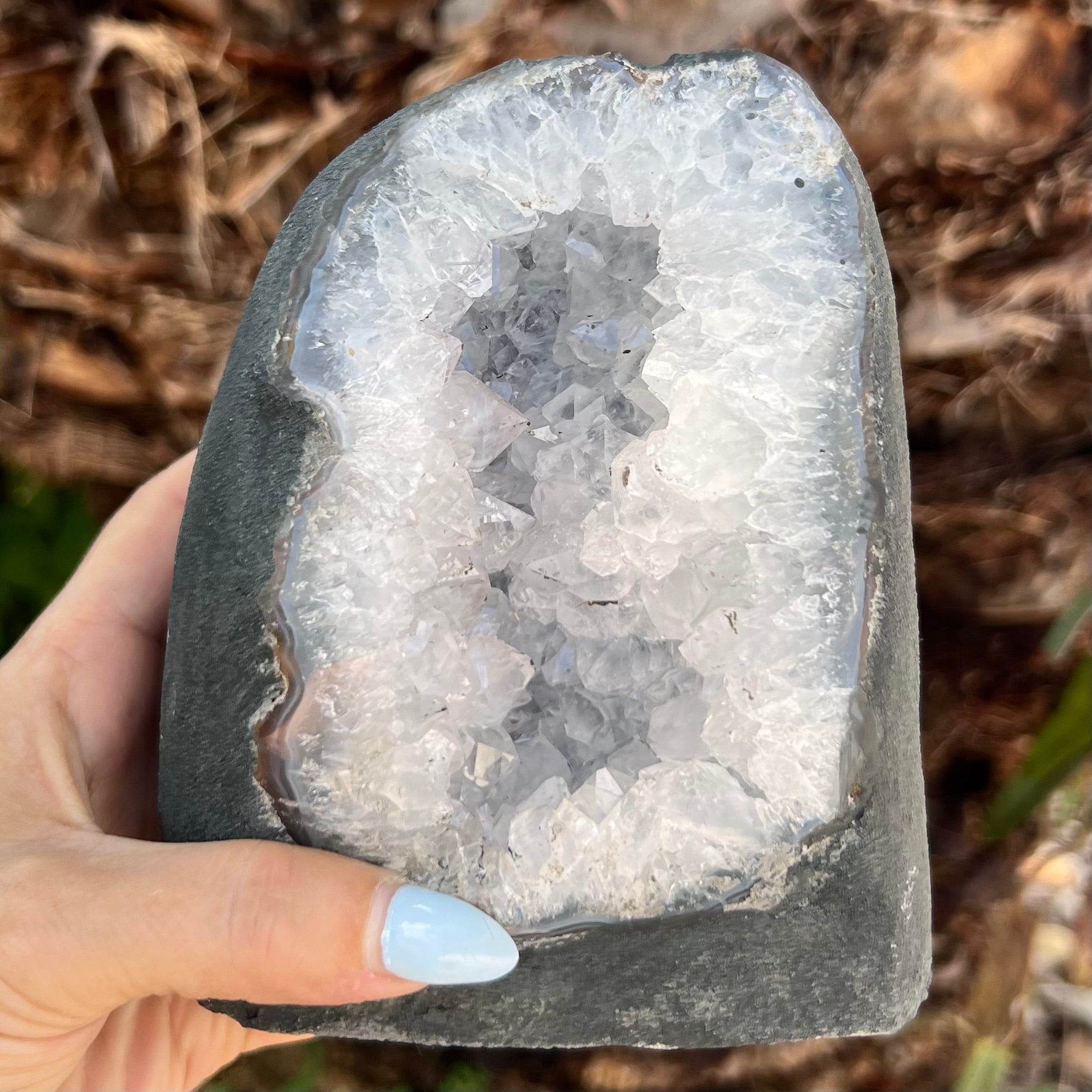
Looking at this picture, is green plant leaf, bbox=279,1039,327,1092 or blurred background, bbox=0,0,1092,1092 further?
green plant leaf, bbox=279,1039,327,1092

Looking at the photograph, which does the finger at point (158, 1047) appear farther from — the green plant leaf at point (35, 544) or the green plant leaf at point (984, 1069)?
the green plant leaf at point (984, 1069)

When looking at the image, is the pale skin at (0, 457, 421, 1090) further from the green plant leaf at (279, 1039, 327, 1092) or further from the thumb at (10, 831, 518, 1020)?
the green plant leaf at (279, 1039, 327, 1092)

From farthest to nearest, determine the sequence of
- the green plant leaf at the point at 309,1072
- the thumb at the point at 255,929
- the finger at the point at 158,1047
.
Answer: the green plant leaf at the point at 309,1072, the finger at the point at 158,1047, the thumb at the point at 255,929

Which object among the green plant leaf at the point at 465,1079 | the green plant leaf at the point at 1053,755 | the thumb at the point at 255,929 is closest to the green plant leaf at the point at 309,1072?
the green plant leaf at the point at 465,1079

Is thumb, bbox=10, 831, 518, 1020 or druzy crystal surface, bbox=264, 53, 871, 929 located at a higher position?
druzy crystal surface, bbox=264, 53, 871, 929

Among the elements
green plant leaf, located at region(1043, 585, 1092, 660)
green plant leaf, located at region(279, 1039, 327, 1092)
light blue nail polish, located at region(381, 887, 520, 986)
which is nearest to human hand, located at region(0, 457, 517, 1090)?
light blue nail polish, located at region(381, 887, 520, 986)

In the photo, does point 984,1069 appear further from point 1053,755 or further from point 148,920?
point 148,920

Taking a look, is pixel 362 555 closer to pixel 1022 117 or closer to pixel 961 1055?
pixel 1022 117

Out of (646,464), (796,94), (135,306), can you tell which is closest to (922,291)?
(796,94)

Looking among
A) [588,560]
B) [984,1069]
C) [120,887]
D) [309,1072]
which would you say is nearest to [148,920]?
[120,887]
